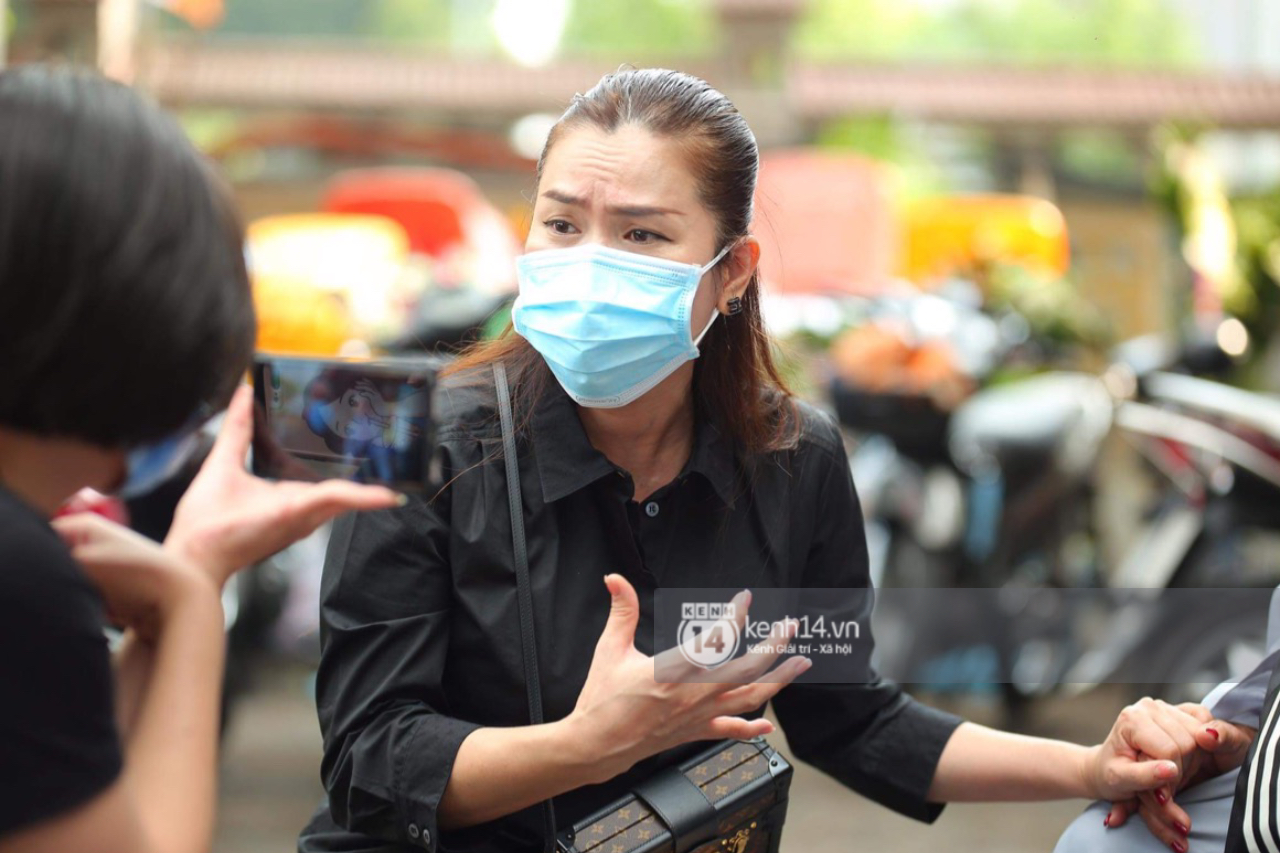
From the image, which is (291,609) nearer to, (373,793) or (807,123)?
(373,793)

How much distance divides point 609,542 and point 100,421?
831mm

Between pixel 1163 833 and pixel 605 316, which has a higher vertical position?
pixel 605 316

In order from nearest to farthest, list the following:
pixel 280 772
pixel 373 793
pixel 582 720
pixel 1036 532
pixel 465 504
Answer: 1. pixel 582 720
2. pixel 373 793
3. pixel 465 504
4. pixel 280 772
5. pixel 1036 532

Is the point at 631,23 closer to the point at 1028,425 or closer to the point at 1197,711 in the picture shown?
the point at 1028,425

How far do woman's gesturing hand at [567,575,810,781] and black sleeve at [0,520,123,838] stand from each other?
53 cm

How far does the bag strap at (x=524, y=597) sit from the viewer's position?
173cm

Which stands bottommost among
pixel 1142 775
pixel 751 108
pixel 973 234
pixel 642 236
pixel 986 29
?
pixel 986 29

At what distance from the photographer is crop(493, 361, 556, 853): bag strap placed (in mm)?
1730

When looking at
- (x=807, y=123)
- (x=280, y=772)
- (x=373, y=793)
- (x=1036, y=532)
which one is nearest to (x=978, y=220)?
(x=1036, y=532)

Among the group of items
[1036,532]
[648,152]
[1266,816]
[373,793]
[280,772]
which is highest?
[648,152]

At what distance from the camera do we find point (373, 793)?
1.67 meters

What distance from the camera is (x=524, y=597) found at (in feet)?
5.77

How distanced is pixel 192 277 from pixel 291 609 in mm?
4467

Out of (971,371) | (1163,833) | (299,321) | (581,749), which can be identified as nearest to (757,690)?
(581,749)
